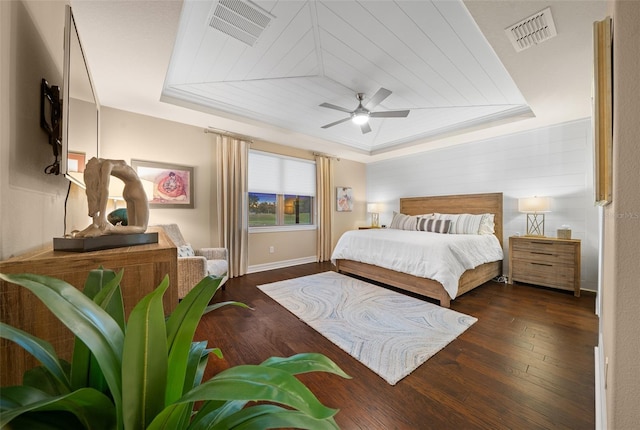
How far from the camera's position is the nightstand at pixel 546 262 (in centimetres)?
294

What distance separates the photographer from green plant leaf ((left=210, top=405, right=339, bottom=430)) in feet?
1.51

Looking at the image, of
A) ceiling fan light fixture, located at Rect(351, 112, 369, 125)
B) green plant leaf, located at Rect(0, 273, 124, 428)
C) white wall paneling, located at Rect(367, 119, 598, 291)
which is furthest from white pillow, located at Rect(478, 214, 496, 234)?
green plant leaf, located at Rect(0, 273, 124, 428)

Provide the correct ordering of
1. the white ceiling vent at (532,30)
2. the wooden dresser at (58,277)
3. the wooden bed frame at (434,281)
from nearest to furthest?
the wooden dresser at (58,277) < the white ceiling vent at (532,30) < the wooden bed frame at (434,281)

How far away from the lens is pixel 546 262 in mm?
3129

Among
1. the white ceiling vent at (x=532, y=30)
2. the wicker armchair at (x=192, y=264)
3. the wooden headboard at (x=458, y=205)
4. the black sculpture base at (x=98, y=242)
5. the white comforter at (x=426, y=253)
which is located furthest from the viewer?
the wooden headboard at (x=458, y=205)

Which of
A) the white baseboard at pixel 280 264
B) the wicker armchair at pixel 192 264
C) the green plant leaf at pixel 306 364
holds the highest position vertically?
the green plant leaf at pixel 306 364

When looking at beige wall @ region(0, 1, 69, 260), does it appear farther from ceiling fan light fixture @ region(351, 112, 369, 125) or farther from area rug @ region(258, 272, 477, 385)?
ceiling fan light fixture @ region(351, 112, 369, 125)

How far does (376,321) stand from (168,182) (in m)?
3.18

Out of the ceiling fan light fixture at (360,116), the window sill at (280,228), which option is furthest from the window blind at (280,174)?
the ceiling fan light fixture at (360,116)

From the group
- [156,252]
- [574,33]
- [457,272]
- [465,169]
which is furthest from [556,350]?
[465,169]

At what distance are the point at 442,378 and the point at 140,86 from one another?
3.65 meters

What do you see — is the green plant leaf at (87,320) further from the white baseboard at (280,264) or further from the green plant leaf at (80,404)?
the white baseboard at (280,264)

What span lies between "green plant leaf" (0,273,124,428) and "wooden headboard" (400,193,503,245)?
4.73m

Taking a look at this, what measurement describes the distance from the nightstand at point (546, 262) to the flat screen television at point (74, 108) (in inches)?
180
